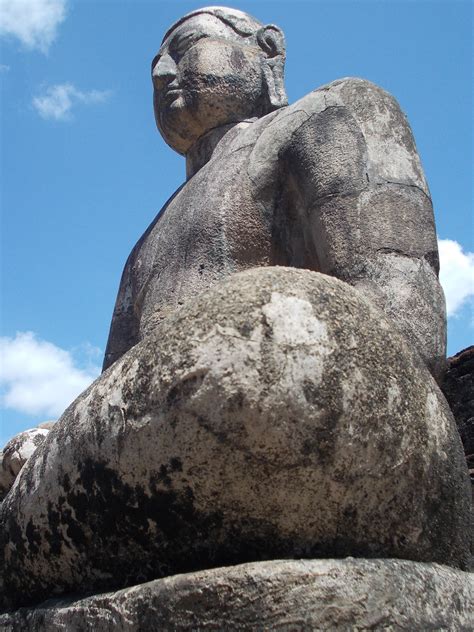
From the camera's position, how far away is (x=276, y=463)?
1.68 meters

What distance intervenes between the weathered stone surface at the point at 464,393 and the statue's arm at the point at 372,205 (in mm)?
3781

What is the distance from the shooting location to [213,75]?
3678 millimetres

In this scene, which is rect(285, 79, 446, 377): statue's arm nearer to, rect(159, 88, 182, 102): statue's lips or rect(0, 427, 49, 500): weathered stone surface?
rect(159, 88, 182, 102): statue's lips

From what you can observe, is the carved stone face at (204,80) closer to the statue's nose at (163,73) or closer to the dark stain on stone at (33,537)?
the statue's nose at (163,73)

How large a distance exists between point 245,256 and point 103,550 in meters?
1.51

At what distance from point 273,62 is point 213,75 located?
339mm

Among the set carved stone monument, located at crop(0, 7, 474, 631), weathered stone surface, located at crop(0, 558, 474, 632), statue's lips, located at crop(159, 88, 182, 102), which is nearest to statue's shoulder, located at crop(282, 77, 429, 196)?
statue's lips, located at crop(159, 88, 182, 102)

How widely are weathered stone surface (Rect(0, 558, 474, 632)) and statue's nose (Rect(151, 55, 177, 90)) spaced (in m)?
2.62

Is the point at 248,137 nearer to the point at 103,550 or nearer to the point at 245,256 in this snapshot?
the point at 245,256

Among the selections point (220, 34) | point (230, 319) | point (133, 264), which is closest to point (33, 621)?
point (230, 319)

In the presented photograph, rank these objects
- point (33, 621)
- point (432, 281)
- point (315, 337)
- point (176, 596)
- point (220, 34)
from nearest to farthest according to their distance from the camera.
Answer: point (176, 596)
point (315, 337)
point (33, 621)
point (432, 281)
point (220, 34)

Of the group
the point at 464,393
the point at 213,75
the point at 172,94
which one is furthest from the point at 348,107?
the point at 464,393

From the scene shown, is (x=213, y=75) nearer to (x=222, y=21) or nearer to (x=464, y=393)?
(x=222, y=21)

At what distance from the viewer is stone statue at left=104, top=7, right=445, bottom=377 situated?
273 cm
